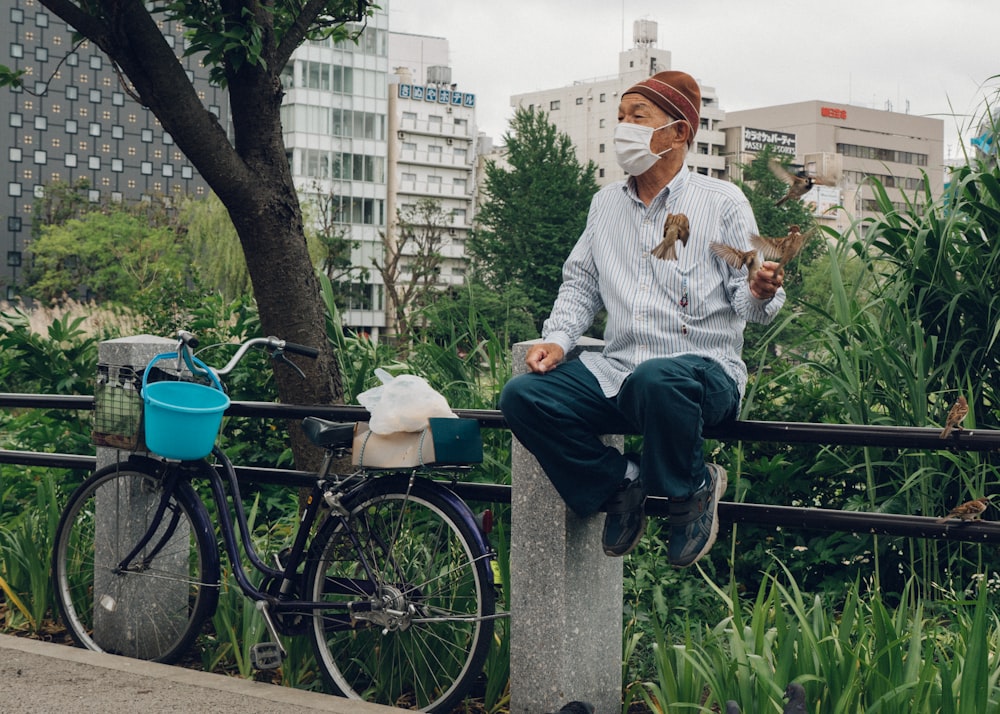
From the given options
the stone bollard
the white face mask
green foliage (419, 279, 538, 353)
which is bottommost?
the stone bollard

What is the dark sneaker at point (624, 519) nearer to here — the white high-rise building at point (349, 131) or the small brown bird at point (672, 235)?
the small brown bird at point (672, 235)

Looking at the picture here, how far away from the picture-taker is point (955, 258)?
15.0ft

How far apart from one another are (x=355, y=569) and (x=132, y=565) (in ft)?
3.71

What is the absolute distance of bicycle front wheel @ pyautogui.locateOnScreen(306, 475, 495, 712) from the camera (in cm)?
379

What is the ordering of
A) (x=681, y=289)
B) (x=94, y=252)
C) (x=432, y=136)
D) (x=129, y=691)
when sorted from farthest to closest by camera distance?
1. (x=432, y=136)
2. (x=94, y=252)
3. (x=129, y=691)
4. (x=681, y=289)

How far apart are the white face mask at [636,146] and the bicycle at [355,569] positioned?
1089mm

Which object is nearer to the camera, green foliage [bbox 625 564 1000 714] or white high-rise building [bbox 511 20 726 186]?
green foliage [bbox 625 564 1000 714]

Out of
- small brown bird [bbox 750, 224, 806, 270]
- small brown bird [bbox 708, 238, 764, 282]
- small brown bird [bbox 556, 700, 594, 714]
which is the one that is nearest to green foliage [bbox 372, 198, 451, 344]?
small brown bird [bbox 556, 700, 594, 714]

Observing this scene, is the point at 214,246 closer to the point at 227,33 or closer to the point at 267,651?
the point at 227,33

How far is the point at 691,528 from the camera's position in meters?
3.43

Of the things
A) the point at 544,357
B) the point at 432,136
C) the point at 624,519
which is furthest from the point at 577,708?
the point at 432,136

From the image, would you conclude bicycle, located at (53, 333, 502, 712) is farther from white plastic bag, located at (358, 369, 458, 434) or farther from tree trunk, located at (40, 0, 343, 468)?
tree trunk, located at (40, 0, 343, 468)

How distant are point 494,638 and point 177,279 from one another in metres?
10.7

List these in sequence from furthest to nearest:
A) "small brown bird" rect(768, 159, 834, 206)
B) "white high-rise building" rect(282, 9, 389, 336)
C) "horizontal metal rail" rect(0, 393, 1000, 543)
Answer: "white high-rise building" rect(282, 9, 389, 336) → "small brown bird" rect(768, 159, 834, 206) → "horizontal metal rail" rect(0, 393, 1000, 543)
